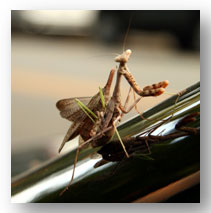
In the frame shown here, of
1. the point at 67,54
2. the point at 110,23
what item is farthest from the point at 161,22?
the point at 67,54

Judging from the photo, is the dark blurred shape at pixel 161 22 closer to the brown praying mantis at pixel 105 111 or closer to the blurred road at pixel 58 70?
the blurred road at pixel 58 70

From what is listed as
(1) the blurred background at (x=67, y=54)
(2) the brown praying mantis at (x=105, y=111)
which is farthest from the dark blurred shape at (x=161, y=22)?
(2) the brown praying mantis at (x=105, y=111)

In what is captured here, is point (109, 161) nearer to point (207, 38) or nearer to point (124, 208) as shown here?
point (124, 208)

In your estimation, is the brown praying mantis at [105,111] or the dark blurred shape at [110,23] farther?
the dark blurred shape at [110,23]

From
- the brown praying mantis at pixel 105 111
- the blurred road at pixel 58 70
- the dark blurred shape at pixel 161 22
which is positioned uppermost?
the dark blurred shape at pixel 161 22

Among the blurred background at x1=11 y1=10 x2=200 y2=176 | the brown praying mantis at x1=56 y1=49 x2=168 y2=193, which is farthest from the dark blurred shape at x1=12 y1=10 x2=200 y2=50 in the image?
the brown praying mantis at x1=56 y1=49 x2=168 y2=193

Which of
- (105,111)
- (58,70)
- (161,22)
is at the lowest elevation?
(105,111)

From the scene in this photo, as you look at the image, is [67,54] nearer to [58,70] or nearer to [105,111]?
[58,70]

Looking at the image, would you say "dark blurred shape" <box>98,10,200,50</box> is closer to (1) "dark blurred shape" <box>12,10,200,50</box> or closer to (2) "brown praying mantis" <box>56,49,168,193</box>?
(1) "dark blurred shape" <box>12,10,200,50</box>
